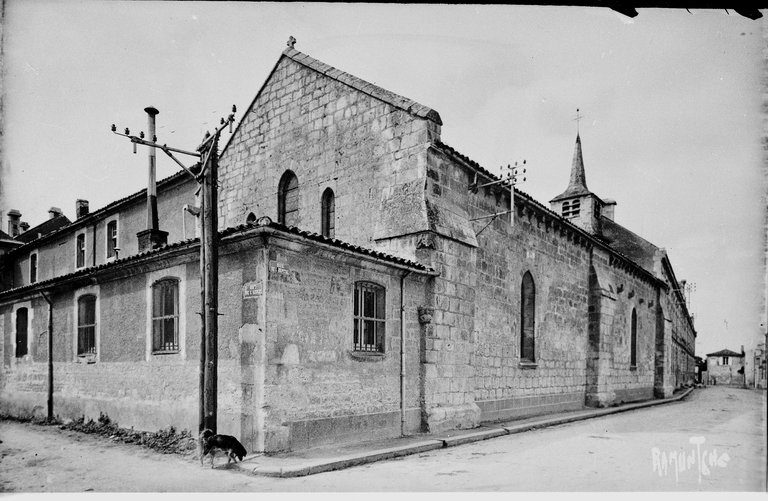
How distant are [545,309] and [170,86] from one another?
12752mm

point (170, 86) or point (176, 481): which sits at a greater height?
point (170, 86)

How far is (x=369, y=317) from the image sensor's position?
11.6 metres

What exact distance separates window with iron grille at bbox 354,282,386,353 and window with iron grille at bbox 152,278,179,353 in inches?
134

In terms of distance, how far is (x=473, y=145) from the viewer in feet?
47.2

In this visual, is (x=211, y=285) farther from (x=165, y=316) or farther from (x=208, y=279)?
(x=165, y=316)

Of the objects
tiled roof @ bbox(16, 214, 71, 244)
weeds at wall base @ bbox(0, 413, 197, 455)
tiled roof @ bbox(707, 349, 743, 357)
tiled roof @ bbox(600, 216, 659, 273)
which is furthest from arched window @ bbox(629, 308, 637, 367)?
tiled roof @ bbox(707, 349, 743, 357)

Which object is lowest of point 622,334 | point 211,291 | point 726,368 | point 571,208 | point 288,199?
point 726,368

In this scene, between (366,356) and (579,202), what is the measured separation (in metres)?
23.0

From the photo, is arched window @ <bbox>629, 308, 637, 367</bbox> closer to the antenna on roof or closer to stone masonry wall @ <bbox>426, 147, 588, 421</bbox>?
stone masonry wall @ <bbox>426, 147, 588, 421</bbox>

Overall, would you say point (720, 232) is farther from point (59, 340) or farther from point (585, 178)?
point (585, 178)

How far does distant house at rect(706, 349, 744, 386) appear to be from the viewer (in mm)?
65562

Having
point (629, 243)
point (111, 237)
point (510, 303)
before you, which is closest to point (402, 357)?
point (510, 303)

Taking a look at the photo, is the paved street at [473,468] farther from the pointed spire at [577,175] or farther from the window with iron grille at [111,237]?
the pointed spire at [577,175]

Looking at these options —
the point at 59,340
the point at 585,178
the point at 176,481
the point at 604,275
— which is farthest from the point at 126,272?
the point at 585,178
